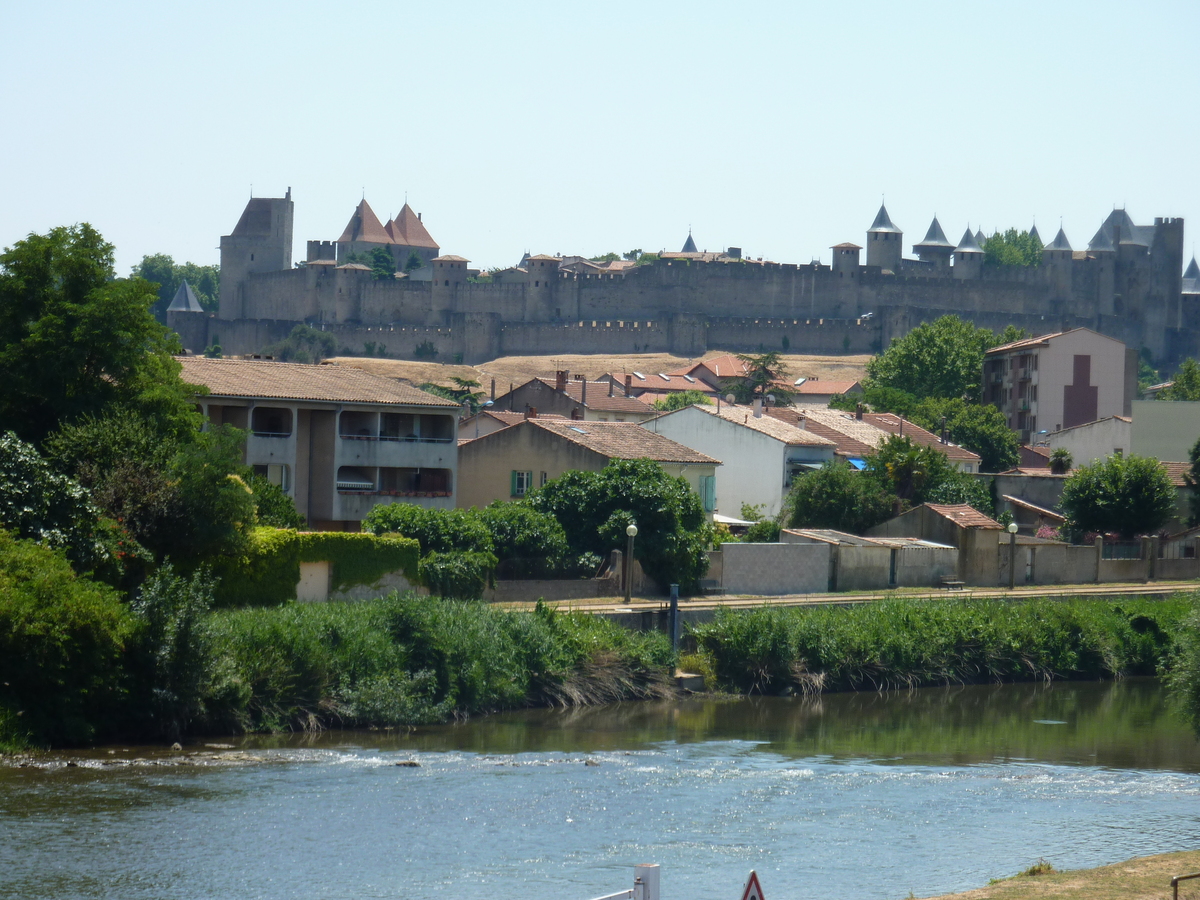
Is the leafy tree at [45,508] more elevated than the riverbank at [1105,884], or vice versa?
the leafy tree at [45,508]

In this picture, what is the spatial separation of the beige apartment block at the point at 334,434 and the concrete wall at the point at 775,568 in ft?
16.3

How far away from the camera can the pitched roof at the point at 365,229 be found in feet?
326

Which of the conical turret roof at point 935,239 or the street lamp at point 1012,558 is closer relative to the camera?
the street lamp at point 1012,558

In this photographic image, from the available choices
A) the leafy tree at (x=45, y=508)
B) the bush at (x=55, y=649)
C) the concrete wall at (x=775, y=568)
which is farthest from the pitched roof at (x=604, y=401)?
the bush at (x=55, y=649)

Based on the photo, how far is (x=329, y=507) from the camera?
26.7 m

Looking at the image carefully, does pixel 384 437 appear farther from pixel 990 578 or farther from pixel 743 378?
pixel 743 378

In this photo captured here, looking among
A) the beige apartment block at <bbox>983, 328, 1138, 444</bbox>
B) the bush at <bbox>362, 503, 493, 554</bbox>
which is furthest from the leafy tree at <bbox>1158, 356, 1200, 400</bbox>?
the bush at <bbox>362, 503, 493, 554</bbox>

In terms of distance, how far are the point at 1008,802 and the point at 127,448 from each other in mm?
10481

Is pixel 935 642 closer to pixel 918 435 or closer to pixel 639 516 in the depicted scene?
pixel 639 516

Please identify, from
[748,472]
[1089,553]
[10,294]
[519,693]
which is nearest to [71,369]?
[10,294]

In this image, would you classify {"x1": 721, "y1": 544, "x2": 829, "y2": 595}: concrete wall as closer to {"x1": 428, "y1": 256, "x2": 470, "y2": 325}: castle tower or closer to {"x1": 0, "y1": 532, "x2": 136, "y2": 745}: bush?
{"x1": 0, "y1": 532, "x2": 136, "y2": 745}: bush

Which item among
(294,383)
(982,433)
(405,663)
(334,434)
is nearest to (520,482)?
(334,434)

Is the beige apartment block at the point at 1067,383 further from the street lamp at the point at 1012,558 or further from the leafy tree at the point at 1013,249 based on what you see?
the leafy tree at the point at 1013,249

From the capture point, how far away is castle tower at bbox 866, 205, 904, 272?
93312mm
